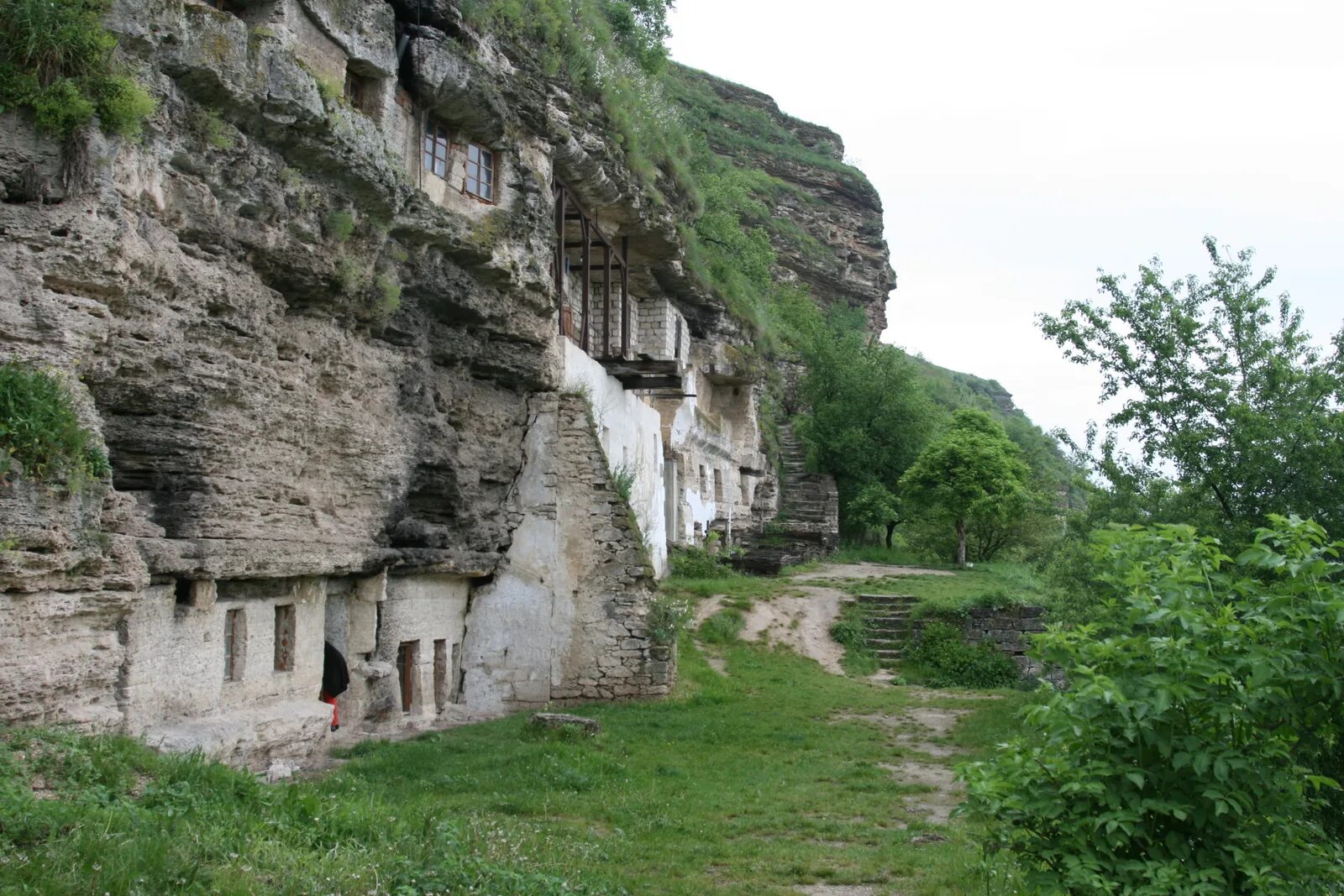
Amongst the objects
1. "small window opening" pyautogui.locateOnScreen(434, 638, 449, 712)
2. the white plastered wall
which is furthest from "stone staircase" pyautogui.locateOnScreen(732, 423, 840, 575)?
"small window opening" pyautogui.locateOnScreen(434, 638, 449, 712)

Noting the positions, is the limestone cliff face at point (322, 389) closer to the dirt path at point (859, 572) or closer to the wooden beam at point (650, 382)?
the wooden beam at point (650, 382)

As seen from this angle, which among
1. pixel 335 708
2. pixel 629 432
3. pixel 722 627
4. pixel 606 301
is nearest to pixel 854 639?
pixel 722 627

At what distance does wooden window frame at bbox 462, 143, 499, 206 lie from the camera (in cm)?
1552

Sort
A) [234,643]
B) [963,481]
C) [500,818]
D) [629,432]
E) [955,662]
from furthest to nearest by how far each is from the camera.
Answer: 1. [963,481]
2. [955,662]
3. [629,432]
4. [234,643]
5. [500,818]

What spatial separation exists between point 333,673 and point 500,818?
4791 millimetres

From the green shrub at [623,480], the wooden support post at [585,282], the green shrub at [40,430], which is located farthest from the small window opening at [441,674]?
the green shrub at [40,430]

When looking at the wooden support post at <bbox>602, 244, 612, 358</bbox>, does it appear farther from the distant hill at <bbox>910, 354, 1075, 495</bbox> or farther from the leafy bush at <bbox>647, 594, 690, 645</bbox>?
the distant hill at <bbox>910, 354, 1075, 495</bbox>

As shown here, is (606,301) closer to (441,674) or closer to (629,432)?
(629,432)

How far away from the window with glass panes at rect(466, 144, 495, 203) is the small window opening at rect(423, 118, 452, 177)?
1.40ft

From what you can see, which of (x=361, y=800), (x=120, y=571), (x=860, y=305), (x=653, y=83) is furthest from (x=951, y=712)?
(x=860, y=305)

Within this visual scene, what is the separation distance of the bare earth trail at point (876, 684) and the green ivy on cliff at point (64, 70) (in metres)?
7.82

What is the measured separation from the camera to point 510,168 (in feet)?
52.7

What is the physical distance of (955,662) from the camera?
873 inches

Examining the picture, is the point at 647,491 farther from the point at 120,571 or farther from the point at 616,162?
the point at 120,571
